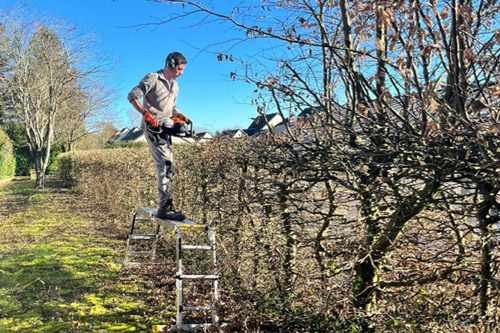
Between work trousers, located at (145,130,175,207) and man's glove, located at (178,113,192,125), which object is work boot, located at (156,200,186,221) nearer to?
work trousers, located at (145,130,175,207)

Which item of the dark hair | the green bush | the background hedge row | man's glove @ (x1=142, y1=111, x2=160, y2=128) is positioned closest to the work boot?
the background hedge row

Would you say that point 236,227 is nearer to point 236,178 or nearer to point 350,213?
point 236,178

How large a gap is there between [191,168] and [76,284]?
2393 millimetres

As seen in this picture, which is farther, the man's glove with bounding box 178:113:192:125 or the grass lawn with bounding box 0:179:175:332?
the man's glove with bounding box 178:113:192:125

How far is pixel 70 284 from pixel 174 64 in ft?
10.8

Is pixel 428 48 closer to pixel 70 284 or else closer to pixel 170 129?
pixel 170 129

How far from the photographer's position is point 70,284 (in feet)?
17.0

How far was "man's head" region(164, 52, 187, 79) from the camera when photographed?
472 centimetres

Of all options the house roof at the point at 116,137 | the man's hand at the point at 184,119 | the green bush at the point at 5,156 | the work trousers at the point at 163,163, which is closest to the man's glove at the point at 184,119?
the man's hand at the point at 184,119

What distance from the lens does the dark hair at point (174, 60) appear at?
4.72 m

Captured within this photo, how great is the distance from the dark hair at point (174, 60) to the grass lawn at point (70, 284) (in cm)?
288

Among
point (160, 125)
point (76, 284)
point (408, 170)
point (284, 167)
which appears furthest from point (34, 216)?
point (408, 170)

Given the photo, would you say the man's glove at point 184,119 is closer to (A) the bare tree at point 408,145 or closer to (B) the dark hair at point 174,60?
(B) the dark hair at point 174,60

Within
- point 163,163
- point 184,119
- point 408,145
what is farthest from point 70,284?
point 408,145
